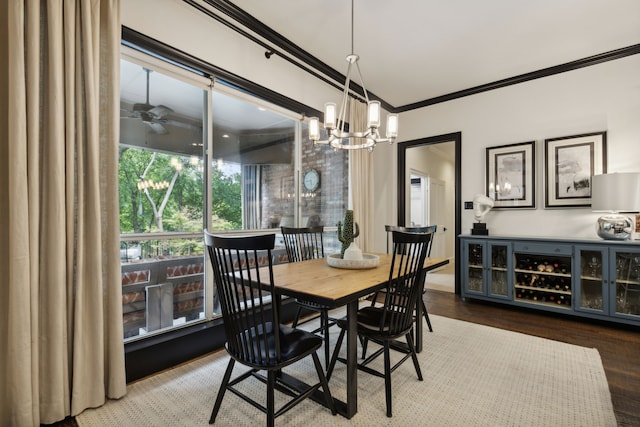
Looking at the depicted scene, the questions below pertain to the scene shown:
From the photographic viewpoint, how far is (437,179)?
6691mm

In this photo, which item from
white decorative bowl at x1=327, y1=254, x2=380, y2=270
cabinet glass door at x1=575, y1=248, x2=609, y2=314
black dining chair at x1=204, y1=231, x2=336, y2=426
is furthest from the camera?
cabinet glass door at x1=575, y1=248, x2=609, y2=314

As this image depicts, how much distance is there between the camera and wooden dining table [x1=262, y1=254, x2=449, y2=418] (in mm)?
1422

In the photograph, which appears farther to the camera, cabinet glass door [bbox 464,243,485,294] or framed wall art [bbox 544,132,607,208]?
cabinet glass door [bbox 464,243,485,294]

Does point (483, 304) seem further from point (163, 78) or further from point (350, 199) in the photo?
point (163, 78)

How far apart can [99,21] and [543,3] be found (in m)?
3.31

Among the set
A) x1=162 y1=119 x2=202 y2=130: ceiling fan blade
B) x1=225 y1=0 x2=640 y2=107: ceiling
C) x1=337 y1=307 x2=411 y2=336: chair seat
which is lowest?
x1=337 y1=307 x2=411 y2=336: chair seat

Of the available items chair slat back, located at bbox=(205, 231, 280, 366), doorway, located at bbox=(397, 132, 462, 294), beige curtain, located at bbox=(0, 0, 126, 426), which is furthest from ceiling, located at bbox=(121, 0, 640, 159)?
chair slat back, located at bbox=(205, 231, 280, 366)

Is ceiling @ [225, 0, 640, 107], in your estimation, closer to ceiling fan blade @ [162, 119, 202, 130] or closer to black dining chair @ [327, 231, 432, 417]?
ceiling fan blade @ [162, 119, 202, 130]

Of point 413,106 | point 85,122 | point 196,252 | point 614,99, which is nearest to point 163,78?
point 85,122

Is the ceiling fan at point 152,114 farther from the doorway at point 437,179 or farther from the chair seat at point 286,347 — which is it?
the doorway at point 437,179

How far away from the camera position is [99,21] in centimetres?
177

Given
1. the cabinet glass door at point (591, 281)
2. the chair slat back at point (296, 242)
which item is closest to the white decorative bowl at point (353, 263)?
the chair slat back at point (296, 242)

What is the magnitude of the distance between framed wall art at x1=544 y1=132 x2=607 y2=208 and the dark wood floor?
4.32ft

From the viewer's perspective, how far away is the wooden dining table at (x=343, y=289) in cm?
142
